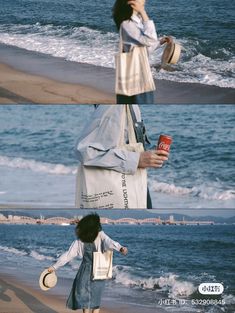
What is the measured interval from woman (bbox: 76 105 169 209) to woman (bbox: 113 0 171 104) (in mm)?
53

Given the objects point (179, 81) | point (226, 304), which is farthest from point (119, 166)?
point (226, 304)

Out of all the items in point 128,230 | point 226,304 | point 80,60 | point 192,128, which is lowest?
point 226,304

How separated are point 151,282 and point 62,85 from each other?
3.33 ft

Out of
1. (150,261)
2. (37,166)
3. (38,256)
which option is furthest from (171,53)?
(38,256)

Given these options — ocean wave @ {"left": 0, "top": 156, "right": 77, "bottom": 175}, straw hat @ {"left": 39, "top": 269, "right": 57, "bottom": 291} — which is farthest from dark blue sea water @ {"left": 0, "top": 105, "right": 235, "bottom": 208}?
straw hat @ {"left": 39, "top": 269, "right": 57, "bottom": 291}

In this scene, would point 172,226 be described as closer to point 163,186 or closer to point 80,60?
point 163,186

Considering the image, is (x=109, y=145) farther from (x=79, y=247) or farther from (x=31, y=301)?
(x=31, y=301)

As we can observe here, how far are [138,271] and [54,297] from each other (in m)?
0.42

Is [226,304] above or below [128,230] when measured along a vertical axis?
below

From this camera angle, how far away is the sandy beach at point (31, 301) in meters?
4.78

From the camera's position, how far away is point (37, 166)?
4656 mm

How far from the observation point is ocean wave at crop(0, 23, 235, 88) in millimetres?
4629

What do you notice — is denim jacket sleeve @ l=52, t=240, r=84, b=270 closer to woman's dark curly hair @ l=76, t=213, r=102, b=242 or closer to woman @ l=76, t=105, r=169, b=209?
woman's dark curly hair @ l=76, t=213, r=102, b=242

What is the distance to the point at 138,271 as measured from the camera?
15.6ft
